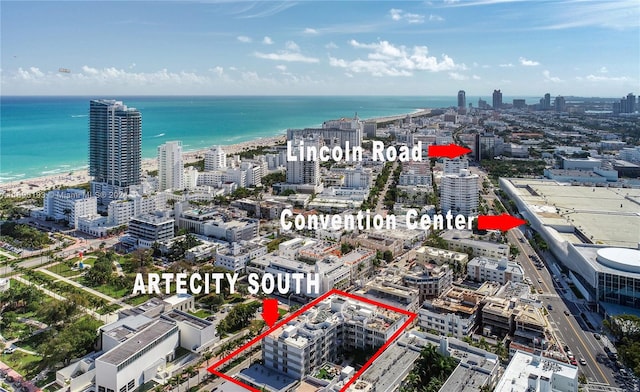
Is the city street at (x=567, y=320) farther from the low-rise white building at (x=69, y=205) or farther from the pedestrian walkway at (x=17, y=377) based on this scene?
the low-rise white building at (x=69, y=205)

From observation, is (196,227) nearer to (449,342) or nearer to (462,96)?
(449,342)

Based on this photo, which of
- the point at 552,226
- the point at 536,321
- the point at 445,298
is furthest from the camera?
the point at 552,226

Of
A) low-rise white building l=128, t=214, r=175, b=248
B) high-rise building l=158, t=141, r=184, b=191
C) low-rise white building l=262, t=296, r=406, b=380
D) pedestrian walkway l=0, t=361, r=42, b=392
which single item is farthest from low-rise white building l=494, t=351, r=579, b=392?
high-rise building l=158, t=141, r=184, b=191

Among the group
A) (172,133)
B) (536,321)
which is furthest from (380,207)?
(172,133)

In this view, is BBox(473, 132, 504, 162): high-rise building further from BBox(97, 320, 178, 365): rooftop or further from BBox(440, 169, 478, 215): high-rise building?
BBox(97, 320, 178, 365): rooftop

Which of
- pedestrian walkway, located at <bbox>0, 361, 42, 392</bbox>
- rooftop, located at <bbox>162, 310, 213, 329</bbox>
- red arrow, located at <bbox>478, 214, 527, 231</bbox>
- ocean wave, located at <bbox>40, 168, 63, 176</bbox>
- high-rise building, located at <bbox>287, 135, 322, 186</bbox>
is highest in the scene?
high-rise building, located at <bbox>287, 135, 322, 186</bbox>

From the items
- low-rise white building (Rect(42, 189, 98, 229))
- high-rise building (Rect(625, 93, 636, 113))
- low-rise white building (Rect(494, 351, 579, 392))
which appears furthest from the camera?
high-rise building (Rect(625, 93, 636, 113))
